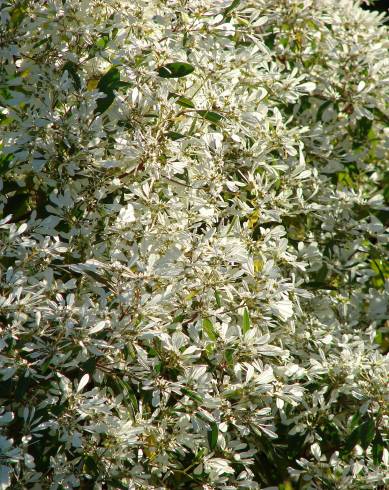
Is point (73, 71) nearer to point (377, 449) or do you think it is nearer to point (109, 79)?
point (109, 79)

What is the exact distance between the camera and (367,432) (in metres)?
2.51

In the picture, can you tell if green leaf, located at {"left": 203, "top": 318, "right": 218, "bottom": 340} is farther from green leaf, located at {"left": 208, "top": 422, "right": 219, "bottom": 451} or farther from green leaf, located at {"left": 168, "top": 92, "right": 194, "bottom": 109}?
green leaf, located at {"left": 168, "top": 92, "right": 194, "bottom": 109}

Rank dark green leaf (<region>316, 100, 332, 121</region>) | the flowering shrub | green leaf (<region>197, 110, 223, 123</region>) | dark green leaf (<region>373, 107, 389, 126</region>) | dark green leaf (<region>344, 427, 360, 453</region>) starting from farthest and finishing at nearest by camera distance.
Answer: dark green leaf (<region>373, 107, 389, 126</region>)
dark green leaf (<region>316, 100, 332, 121</region>)
dark green leaf (<region>344, 427, 360, 453</region>)
green leaf (<region>197, 110, 223, 123</region>)
the flowering shrub

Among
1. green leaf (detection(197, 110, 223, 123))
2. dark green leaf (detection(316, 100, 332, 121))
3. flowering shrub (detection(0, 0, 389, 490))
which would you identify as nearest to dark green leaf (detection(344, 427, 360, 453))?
flowering shrub (detection(0, 0, 389, 490))

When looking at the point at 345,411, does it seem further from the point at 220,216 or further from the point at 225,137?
the point at 225,137

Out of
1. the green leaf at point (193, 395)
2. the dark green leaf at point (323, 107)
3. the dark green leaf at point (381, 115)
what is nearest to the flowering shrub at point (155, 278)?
the green leaf at point (193, 395)

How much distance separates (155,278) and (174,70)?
688 mm

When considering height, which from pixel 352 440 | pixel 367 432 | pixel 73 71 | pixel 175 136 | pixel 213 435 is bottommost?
pixel 352 440

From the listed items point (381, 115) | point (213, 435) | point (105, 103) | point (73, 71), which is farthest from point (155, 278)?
point (381, 115)

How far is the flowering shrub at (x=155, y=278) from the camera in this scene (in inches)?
84.0

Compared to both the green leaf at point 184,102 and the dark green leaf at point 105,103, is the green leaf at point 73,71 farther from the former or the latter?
the green leaf at point 184,102

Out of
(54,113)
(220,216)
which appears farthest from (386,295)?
(54,113)

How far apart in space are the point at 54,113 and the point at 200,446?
3.80 ft

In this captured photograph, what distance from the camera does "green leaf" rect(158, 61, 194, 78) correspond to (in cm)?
236
